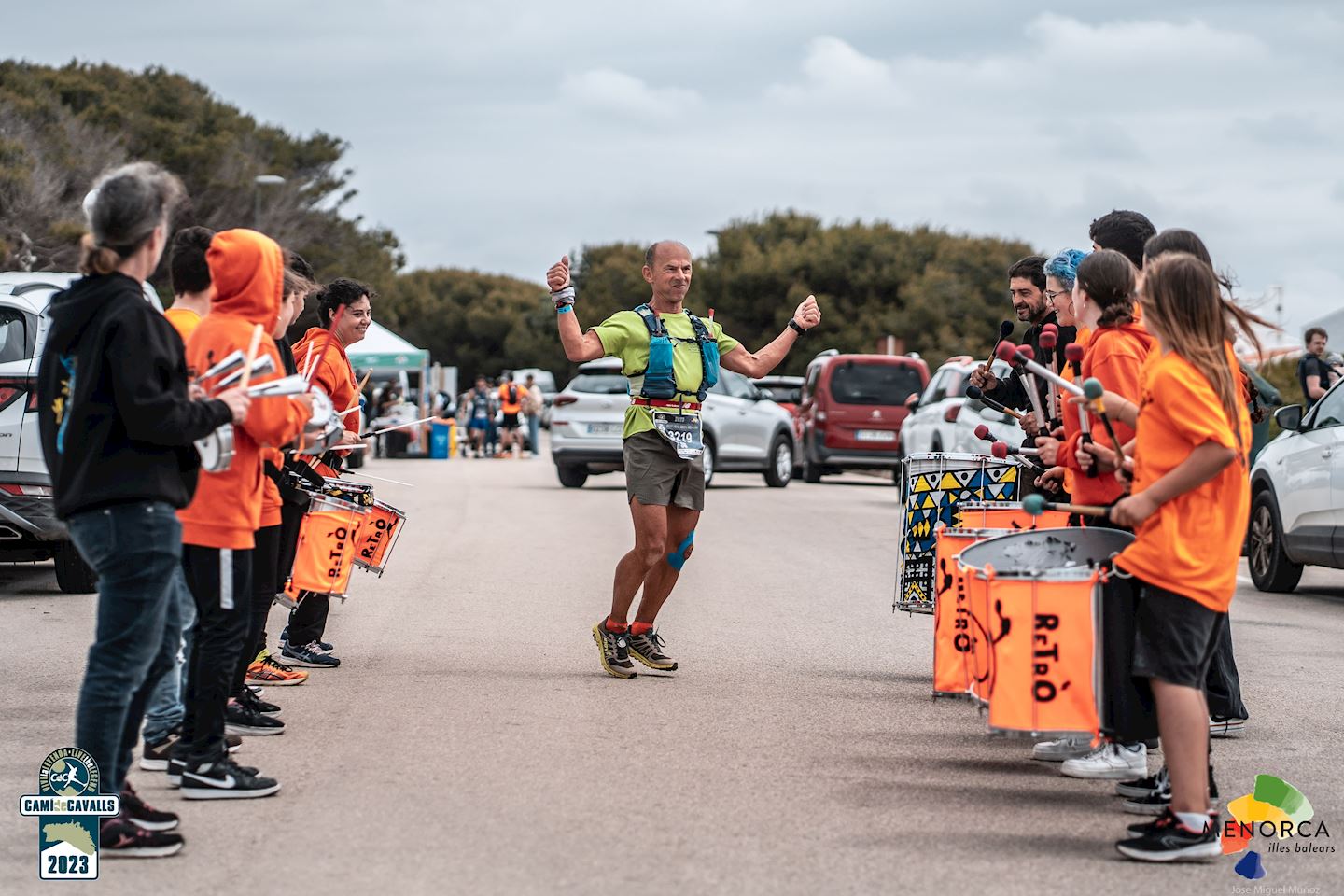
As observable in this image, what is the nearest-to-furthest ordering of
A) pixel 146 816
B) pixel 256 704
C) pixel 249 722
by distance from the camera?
pixel 146 816 → pixel 249 722 → pixel 256 704

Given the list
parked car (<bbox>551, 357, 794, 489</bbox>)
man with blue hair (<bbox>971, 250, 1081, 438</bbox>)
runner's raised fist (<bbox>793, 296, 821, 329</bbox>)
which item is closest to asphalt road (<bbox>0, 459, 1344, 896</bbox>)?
man with blue hair (<bbox>971, 250, 1081, 438</bbox>)

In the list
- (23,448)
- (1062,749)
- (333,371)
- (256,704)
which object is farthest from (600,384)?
(1062,749)

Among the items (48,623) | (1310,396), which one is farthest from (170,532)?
(1310,396)

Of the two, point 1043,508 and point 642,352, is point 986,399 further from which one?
point 1043,508

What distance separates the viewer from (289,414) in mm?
5559

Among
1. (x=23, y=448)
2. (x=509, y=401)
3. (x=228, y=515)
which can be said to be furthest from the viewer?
(x=509, y=401)

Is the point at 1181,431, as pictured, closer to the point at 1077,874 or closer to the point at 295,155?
the point at 1077,874

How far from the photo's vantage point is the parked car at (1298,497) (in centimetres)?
1212

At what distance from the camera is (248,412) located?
549cm

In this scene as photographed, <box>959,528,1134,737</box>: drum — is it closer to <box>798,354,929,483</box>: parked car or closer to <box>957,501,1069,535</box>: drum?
<box>957,501,1069,535</box>: drum

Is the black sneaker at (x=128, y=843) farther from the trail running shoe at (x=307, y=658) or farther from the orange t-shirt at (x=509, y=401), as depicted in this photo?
the orange t-shirt at (x=509, y=401)

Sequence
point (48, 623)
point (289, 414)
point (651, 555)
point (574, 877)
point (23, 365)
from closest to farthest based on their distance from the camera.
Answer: point (574, 877) < point (289, 414) < point (651, 555) < point (48, 623) < point (23, 365)

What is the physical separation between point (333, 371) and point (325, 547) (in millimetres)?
807

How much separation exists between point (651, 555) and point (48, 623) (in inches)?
155
